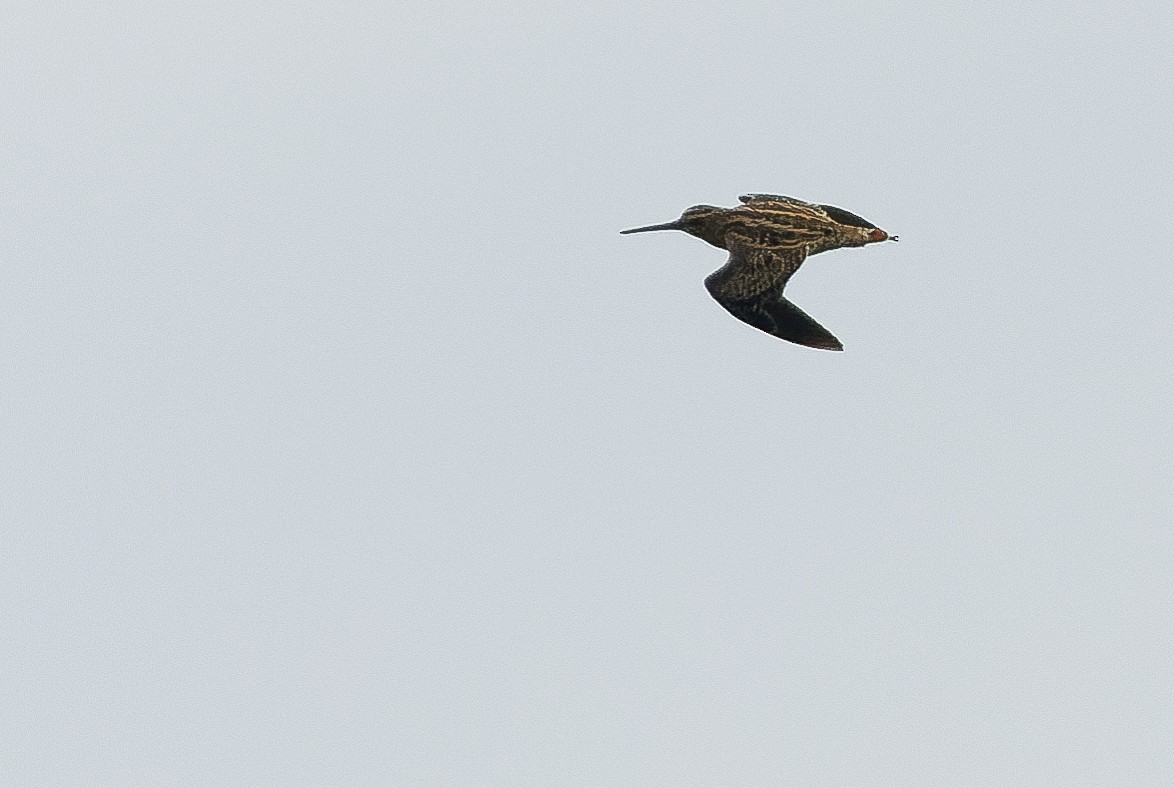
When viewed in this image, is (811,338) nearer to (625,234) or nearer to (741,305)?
(741,305)

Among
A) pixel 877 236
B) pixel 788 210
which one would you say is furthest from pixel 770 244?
pixel 877 236

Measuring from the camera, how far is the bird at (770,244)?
183ft

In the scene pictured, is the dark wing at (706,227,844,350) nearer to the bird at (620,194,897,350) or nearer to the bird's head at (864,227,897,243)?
the bird at (620,194,897,350)

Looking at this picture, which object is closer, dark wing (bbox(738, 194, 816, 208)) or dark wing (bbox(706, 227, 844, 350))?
dark wing (bbox(706, 227, 844, 350))

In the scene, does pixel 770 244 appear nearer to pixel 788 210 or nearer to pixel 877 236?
pixel 788 210

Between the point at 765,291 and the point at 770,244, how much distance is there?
62.3 inches

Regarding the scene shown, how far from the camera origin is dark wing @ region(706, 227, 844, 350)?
55.3 meters

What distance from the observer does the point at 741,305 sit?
5606 centimetres

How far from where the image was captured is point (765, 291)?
56.4 meters

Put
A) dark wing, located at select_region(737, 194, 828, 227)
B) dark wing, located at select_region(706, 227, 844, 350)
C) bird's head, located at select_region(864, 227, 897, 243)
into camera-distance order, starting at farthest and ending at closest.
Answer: bird's head, located at select_region(864, 227, 897, 243)
dark wing, located at select_region(737, 194, 828, 227)
dark wing, located at select_region(706, 227, 844, 350)

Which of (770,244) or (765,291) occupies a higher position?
(770,244)

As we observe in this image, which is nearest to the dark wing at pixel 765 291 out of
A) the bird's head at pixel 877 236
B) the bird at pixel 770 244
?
the bird at pixel 770 244

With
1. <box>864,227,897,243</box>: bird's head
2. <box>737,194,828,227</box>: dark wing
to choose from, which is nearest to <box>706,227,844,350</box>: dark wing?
<box>737,194,828,227</box>: dark wing

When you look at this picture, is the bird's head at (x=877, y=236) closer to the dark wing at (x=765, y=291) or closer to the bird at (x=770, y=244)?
the bird at (x=770, y=244)
